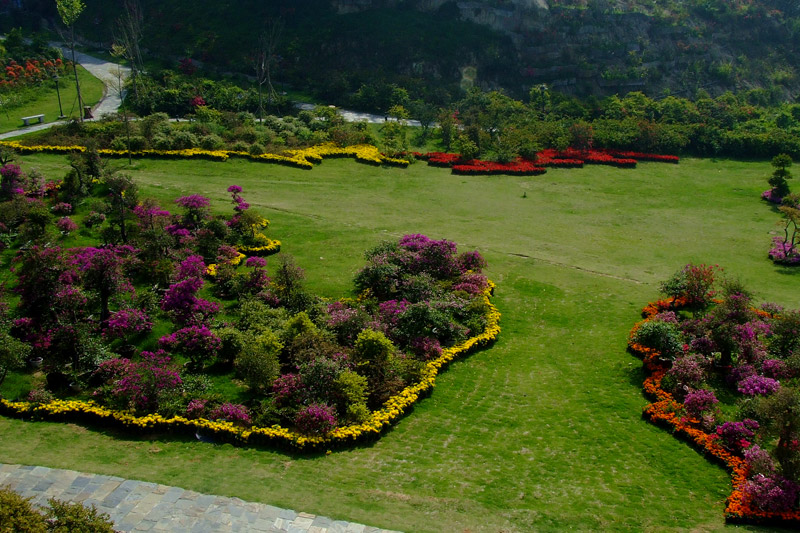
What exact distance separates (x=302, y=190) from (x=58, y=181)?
1133 cm

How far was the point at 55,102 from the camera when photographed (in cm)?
4388

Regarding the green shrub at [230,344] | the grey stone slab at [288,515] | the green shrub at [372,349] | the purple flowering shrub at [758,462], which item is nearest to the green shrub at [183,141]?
the green shrub at [230,344]

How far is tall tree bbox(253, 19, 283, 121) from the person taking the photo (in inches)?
1794

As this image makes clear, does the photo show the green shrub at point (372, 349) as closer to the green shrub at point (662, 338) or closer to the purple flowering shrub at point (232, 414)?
the purple flowering shrub at point (232, 414)

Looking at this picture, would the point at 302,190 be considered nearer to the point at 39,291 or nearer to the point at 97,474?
the point at 39,291

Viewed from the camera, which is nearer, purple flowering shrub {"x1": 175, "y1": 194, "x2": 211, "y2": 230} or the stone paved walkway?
the stone paved walkway

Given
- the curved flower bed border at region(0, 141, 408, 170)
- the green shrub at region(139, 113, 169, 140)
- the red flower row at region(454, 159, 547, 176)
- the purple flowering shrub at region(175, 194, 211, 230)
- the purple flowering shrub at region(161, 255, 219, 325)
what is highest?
the green shrub at region(139, 113, 169, 140)

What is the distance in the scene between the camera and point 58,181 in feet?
94.6

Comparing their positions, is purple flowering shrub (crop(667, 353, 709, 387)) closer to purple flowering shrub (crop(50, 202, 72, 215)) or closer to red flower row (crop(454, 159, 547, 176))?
red flower row (crop(454, 159, 547, 176))

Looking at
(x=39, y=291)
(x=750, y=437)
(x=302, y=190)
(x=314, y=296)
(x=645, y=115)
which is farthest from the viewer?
(x=645, y=115)

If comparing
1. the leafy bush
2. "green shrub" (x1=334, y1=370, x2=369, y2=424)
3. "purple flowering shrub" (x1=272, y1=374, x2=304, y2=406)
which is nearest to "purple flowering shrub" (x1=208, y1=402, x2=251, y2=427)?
"purple flowering shrub" (x1=272, y1=374, x2=304, y2=406)

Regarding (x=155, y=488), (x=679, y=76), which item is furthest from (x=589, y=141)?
(x=155, y=488)

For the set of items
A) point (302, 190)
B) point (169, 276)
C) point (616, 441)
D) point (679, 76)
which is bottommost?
point (616, 441)

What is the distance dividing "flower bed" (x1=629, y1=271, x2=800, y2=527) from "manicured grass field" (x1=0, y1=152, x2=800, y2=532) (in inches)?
Answer: 19.4
